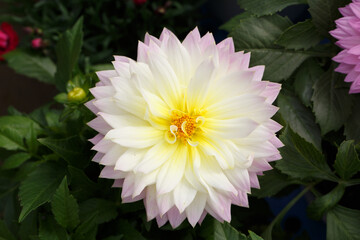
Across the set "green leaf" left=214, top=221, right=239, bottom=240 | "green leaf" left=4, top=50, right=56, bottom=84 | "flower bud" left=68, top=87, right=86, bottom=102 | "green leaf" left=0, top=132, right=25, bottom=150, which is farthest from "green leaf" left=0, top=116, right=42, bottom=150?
"green leaf" left=214, top=221, right=239, bottom=240

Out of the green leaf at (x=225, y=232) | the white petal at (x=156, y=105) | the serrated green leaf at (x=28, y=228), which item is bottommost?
the serrated green leaf at (x=28, y=228)

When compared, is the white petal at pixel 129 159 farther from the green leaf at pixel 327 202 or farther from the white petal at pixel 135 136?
the green leaf at pixel 327 202

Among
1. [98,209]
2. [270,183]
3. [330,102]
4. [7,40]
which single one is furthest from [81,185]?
[7,40]

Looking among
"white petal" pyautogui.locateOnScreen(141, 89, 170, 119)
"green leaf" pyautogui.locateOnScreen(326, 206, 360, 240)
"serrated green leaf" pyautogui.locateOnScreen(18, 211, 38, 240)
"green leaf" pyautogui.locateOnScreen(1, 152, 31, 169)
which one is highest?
"white petal" pyautogui.locateOnScreen(141, 89, 170, 119)

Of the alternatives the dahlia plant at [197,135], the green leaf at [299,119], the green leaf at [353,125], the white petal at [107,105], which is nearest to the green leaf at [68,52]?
the dahlia plant at [197,135]

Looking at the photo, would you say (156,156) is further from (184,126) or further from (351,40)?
(351,40)

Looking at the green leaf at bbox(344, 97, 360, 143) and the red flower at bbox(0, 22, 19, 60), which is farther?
the red flower at bbox(0, 22, 19, 60)

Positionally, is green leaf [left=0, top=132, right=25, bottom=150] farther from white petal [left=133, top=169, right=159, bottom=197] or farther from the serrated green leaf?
white petal [left=133, top=169, right=159, bottom=197]
